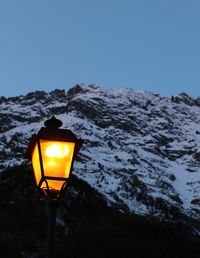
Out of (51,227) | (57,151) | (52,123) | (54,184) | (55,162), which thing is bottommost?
(51,227)

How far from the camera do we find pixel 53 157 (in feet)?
25.1

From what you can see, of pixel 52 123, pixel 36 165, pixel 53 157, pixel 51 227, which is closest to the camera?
pixel 51 227

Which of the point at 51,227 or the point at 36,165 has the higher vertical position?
the point at 36,165

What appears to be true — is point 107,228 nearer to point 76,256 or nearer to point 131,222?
point 131,222

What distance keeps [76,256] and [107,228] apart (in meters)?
20.9

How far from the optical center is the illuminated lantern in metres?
7.64

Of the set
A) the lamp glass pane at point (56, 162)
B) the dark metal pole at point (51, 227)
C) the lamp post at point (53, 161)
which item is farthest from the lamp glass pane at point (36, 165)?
the dark metal pole at point (51, 227)

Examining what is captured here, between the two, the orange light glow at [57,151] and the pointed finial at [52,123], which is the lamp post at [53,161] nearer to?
the orange light glow at [57,151]

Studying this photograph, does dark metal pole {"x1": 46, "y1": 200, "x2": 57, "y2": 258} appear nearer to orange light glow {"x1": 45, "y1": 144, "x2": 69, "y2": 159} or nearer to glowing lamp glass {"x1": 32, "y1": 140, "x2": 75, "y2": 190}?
glowing lamp glass {"x1": 32, "y1": 140, "x2": 75, "y2": 190}

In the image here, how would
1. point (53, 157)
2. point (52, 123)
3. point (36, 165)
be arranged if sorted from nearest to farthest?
point (53, 157)
point (36, 165)
point (52, 123)

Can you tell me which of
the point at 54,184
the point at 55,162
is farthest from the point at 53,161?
the point at 54,184

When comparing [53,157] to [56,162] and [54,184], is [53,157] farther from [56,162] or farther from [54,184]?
[54,184]

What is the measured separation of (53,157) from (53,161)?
0.04m

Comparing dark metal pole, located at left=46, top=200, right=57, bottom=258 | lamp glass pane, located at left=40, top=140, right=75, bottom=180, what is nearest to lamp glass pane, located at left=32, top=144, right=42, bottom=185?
lamp glass pane, located at left=40, top=140, right=75, bottom=180
